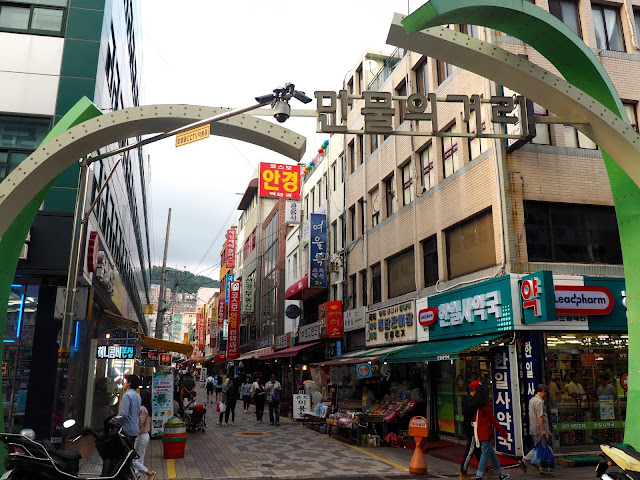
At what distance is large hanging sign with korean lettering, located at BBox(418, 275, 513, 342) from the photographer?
45.1ft

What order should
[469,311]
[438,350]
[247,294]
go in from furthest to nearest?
1. [247,294]
2. [469,311]
3. [438,350]

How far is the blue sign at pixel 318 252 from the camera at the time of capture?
28.7 metres

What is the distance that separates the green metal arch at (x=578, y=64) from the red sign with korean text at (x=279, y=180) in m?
24.5

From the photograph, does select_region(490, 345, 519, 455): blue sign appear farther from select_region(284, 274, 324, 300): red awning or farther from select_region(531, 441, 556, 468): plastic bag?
select_region(284, 274, 324, 300): red awning

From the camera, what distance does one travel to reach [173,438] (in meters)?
13.4

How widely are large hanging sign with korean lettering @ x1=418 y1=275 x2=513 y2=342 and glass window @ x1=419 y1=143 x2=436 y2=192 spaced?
13.6 feet

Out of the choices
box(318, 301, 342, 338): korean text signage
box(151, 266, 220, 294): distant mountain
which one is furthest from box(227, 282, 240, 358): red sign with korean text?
box(318, 301, 342, 338): korean text signage

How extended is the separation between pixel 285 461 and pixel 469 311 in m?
6.25

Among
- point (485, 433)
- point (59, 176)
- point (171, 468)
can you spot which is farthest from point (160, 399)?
point (485, 433)

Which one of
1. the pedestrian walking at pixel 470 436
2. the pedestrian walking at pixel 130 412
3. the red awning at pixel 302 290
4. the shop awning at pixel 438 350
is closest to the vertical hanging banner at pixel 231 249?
the red awning at pixel 302 290

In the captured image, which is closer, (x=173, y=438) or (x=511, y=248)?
(x=173, y=438)

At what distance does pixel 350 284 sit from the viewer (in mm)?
26609

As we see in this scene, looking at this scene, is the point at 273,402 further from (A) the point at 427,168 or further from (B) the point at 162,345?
(A) the point at 427,168

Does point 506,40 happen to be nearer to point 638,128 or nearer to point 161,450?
point 638,128
